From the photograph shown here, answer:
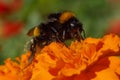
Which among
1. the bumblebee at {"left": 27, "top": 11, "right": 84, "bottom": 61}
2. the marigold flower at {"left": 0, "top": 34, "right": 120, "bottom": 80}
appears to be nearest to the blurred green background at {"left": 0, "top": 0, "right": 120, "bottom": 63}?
the bumblebee at {"left": 27, "top": 11, "right": 84, "bottom": 61}

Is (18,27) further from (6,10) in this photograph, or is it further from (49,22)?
(49,22)

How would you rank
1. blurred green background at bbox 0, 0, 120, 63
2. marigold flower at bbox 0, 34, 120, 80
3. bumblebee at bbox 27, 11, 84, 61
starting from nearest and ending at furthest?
marigold flower at bbox 0, 34, 120, 80, bumblebee at bbox 27, 11, 84, 61, blurred green background at bbox 0, 0, 120, 63

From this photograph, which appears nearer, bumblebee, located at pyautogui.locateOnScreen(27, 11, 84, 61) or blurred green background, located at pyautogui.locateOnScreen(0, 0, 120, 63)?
bumblebee, located at pyautogui.locateOnScreen(27, 11, 84, 61)

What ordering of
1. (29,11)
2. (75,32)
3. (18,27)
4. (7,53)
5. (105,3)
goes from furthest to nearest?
(105,3), (29,11), (18,27), (7,53), (75,32)

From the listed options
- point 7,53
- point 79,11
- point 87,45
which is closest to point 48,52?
point 87,45

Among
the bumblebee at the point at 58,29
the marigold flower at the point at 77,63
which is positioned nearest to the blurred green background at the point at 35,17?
the bumblebee at the point at 58,29

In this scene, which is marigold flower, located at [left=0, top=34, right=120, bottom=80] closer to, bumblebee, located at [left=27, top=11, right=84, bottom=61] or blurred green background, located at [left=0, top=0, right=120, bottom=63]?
bumblebee, located at [left=27, top=11, right=84, bottom=61]
